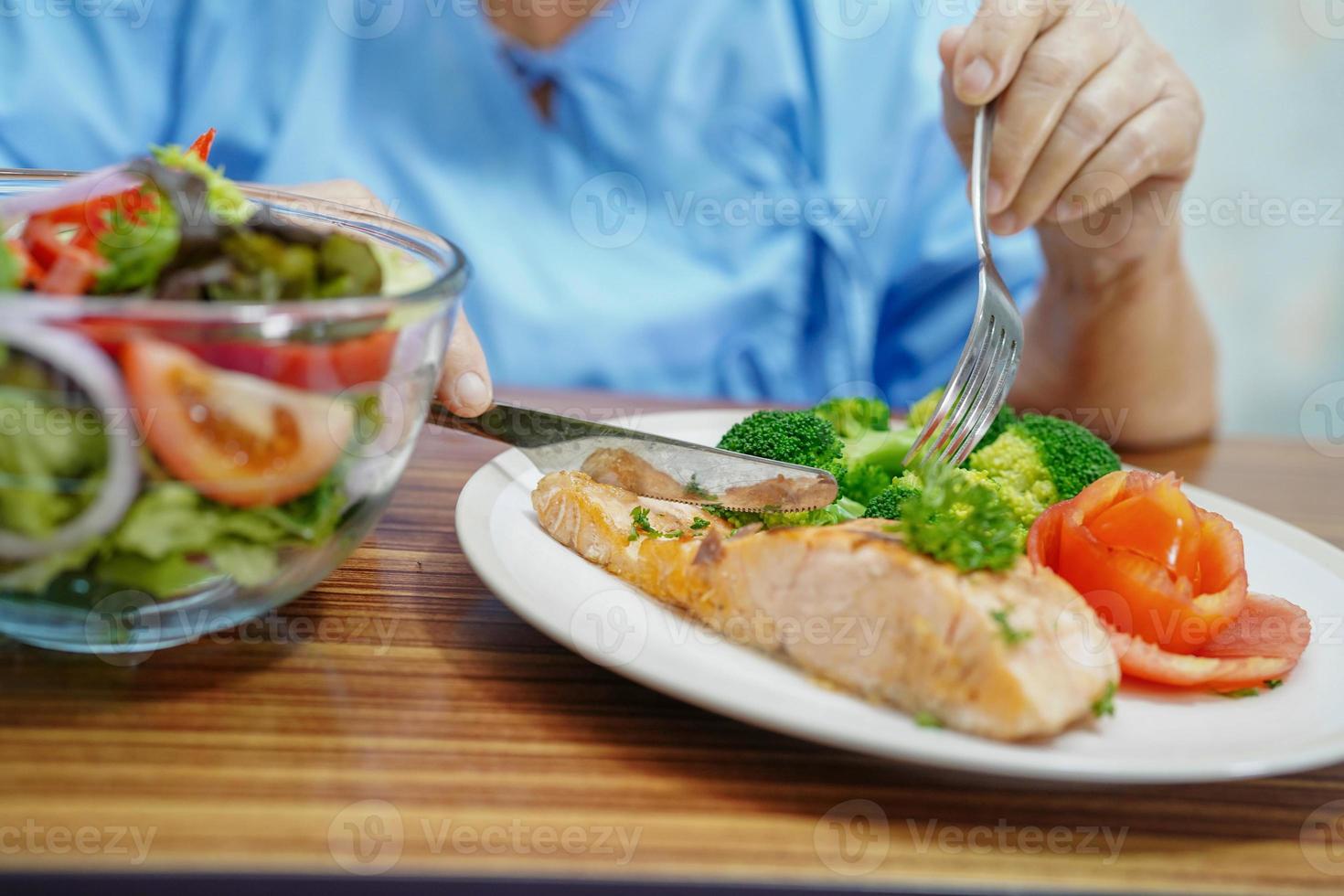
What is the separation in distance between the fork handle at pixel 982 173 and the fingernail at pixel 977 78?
6cm

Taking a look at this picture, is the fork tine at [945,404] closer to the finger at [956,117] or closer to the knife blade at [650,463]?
the knife blade at [650,463]

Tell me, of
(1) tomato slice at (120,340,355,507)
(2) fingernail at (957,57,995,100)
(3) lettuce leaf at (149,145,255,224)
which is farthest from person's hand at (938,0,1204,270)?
(1) tomato slice at (120,340,355,507)

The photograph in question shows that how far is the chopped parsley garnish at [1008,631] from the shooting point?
0.93 meters

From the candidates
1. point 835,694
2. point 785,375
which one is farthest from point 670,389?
point 835,694

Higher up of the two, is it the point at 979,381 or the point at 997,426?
the point at 979,381

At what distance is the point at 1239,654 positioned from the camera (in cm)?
115

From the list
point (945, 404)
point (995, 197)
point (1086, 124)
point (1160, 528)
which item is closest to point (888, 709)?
point (1160, 528)

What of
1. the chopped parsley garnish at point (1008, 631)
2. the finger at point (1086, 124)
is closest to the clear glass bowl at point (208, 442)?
the chopped parsley garnish at point (1008, 631)

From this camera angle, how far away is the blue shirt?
269cm

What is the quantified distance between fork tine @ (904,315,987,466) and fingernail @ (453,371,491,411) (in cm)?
65

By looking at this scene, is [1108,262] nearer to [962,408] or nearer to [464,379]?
[962,408]

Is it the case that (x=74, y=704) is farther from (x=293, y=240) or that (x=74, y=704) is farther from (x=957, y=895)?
(x=957, y=895)

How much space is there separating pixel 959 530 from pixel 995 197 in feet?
3.41

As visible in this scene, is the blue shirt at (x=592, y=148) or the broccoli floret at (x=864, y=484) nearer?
the broccoli floret at (x=864, y=484)
